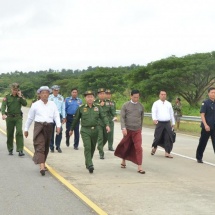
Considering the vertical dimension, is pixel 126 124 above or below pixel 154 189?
above

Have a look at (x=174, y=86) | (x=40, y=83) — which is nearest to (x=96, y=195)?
(x=174, y=86)

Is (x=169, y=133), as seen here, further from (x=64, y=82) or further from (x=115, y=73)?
(x=64, y=82)

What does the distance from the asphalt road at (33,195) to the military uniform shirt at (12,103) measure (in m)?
2.28

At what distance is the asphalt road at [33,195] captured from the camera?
6.18 meters

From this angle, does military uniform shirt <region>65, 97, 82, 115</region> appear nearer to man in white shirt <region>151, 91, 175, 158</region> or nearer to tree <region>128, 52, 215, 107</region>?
man in white shirt <region>151, 91, 175, 158</region>

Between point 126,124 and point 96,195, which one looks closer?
point 96,195

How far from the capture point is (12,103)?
454 inches

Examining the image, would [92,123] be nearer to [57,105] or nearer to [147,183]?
[147,183]

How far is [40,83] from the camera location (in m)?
89.5

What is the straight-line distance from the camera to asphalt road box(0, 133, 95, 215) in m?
6.18

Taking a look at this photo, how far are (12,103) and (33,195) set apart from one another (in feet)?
16.1

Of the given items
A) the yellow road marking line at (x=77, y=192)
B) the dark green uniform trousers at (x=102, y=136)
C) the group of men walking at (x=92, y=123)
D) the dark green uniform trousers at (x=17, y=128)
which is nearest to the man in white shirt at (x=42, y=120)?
the group of men walking at (x=92, y=123)

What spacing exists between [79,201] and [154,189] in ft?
5.03

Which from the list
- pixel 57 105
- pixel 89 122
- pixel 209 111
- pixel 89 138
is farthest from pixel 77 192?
pixel 57 105
